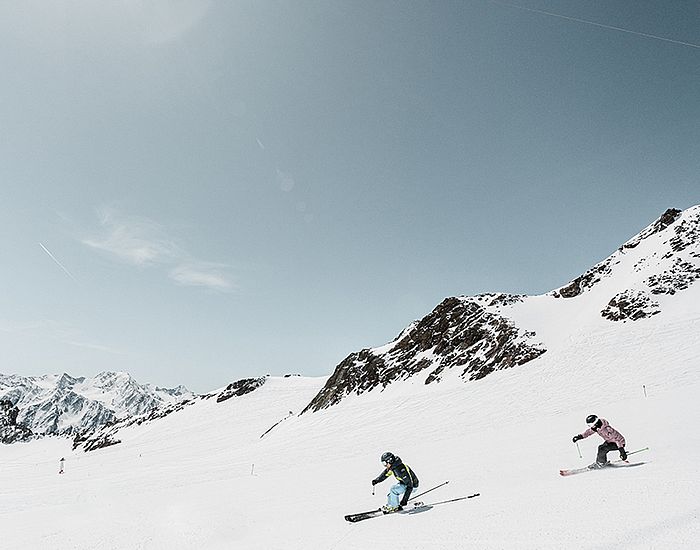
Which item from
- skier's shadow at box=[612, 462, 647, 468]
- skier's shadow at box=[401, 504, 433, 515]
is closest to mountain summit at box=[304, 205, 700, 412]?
skier's shadow at box=[612, 462, 647, 468]

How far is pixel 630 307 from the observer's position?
122ft

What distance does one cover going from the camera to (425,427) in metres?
27.6

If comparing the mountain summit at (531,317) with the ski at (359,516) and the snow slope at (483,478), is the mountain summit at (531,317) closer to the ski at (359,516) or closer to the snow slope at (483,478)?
the snow slope at (483,478)

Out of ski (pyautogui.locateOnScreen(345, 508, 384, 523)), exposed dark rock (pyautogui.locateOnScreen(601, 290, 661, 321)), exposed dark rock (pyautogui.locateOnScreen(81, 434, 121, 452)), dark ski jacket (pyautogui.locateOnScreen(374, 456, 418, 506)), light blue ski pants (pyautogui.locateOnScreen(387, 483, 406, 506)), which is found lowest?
ski (pyautogui.locateOnScreen(345, 508, 384, 523))

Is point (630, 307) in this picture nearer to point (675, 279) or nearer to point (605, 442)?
point (675, 279)

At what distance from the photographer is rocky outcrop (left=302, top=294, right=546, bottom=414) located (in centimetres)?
3938

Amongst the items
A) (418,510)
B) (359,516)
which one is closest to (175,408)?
(359,516)

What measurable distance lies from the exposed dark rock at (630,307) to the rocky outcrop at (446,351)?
775cm

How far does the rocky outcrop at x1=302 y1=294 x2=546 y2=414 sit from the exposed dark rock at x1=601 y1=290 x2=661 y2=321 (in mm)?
7750

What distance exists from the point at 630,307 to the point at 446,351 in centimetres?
1908

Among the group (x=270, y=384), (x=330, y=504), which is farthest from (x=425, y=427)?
(x=270, y=384)

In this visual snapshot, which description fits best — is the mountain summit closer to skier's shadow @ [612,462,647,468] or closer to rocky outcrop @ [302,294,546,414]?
rocky outcrop @ [302,294,546,414]

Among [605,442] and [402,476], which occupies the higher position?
[402,476]

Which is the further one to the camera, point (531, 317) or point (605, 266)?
point (605, 266)
